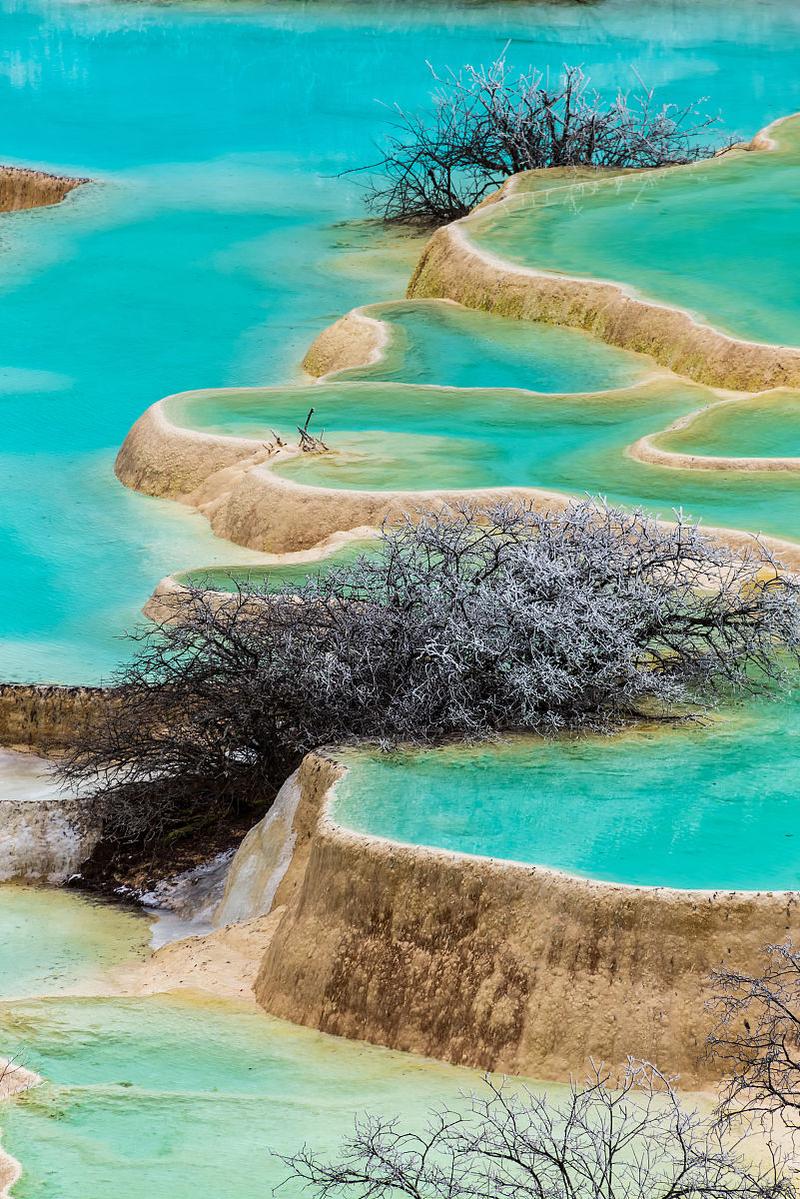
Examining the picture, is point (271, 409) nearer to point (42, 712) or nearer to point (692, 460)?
point (692, 460)

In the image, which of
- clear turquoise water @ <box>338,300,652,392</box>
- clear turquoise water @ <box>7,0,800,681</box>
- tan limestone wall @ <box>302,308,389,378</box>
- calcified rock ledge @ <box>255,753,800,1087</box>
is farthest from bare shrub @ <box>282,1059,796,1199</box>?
tan limestone wall @ <box>302,308,389,378</box>

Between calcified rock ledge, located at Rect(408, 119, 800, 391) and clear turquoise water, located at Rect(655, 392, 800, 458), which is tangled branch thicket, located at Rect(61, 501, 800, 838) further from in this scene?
calcified rock ledge, located at Rect(408, 119, 800, 391)

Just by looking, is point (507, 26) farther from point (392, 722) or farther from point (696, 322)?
point (392, 722)

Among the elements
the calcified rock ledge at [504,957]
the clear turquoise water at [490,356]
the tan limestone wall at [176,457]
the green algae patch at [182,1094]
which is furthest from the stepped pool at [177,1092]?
the clear turquoise water at [490,356]

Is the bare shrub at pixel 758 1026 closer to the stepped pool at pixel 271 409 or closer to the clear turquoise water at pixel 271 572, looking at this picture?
the stepped pool at pixel 271 409

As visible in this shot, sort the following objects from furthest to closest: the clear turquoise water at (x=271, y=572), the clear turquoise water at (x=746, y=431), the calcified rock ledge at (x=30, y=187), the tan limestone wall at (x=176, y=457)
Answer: the calcified rock ledge at (x=30, y=187)
the tan limestone wall at (x=176, y=457)
the clear turquoise water at (x=746, y=431)
the clear turquoise water at (x=271, y=572)

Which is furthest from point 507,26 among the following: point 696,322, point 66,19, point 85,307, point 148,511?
point 148,511

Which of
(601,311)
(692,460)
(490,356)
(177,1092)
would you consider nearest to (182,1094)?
(177,1092)
